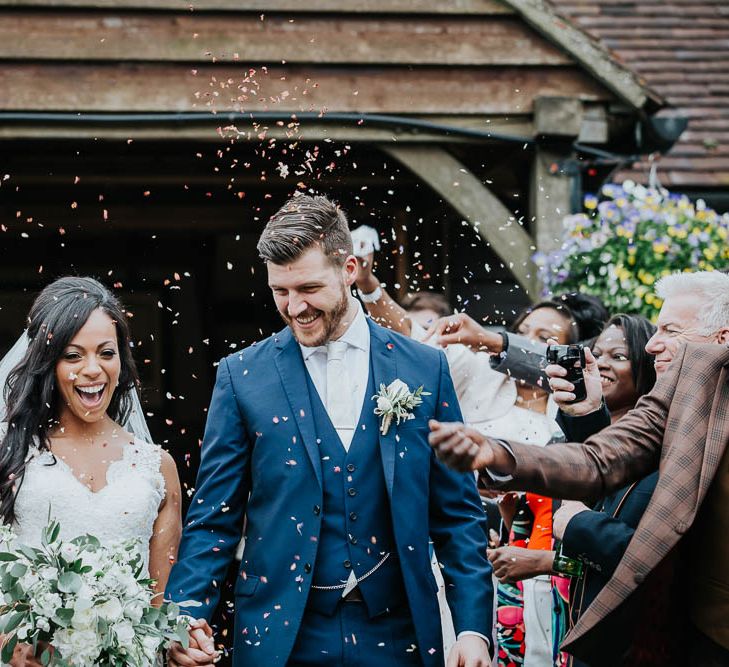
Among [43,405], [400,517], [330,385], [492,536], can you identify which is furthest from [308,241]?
[492,536]

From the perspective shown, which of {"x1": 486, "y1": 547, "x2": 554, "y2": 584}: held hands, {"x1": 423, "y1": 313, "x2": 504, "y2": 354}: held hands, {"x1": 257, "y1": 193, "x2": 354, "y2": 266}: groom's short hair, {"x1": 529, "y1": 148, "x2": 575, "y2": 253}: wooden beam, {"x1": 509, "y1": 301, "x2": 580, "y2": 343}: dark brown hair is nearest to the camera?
{"x1": 257, "y1": 193, "x2": 354, "y2": 266}: groom's short hair

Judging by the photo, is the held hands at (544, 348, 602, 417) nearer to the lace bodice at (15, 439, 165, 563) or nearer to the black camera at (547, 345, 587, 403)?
the black camera at (547, 345, 587, 403)

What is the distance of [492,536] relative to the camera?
15.8 ft

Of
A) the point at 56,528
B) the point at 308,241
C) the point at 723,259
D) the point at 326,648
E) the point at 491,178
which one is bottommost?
the point at 326,648

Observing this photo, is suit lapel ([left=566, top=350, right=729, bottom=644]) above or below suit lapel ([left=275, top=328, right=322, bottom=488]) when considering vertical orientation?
below

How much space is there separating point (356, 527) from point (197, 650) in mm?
582

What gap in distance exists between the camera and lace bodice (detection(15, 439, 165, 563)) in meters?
3.74

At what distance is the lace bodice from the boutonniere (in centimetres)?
95

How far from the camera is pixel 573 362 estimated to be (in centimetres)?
383

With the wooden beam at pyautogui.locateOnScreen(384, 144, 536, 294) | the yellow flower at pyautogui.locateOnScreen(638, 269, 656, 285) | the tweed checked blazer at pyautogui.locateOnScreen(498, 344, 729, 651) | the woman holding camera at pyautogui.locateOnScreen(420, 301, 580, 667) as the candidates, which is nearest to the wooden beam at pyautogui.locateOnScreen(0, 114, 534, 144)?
the wooden beam at pyautogui.locateOnScreen(384, 144, 536, 294)

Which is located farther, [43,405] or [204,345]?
[204,345]

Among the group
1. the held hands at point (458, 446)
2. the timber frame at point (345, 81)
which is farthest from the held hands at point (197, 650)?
the timber frame at point (345, 81)

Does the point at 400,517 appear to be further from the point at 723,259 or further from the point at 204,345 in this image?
the point at 204,345

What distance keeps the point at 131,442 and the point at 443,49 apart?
4.43 meters
